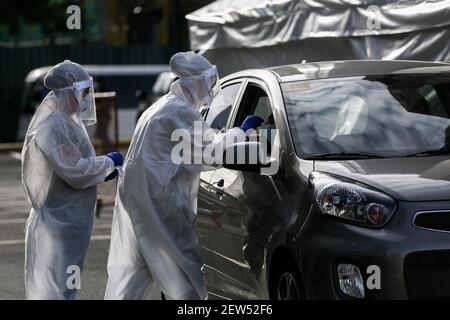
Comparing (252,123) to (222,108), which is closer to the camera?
(252,123)

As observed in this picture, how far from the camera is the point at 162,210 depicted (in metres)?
6.78

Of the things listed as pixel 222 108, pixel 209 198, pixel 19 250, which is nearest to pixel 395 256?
pixel 209 198

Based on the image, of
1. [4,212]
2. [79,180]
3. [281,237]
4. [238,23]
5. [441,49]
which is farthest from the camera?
[4,212]

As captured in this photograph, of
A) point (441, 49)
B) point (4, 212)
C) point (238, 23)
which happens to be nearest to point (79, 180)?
point (441, 49)

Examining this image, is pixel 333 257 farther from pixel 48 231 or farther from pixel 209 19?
pixel 209 19

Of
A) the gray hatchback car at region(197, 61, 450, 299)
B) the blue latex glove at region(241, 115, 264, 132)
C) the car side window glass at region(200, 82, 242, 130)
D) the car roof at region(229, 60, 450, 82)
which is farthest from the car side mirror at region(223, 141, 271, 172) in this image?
the car side window glass at region(200, 82, 242, 130)

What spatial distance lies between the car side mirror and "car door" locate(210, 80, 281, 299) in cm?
10

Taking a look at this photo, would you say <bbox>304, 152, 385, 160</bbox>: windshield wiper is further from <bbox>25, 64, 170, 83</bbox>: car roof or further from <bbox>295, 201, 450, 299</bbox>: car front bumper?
<bbox>25, 64, 170, 83</bbox>: car roof

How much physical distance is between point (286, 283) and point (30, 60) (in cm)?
2810

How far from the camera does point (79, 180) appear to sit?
6.98 meters

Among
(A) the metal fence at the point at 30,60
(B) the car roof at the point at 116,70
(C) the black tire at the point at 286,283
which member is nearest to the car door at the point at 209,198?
(C) the black tire at the point at 286,283

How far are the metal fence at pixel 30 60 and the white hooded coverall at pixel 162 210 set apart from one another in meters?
26.1

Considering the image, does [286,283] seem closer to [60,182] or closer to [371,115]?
[371,115]
